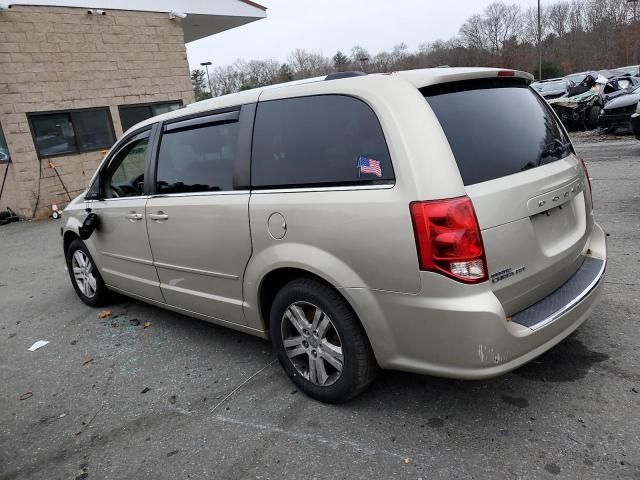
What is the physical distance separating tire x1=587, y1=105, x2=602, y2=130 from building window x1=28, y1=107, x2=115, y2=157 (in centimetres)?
1469

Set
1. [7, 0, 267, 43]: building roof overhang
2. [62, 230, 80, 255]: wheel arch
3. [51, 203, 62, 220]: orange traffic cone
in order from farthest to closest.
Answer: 1. [7, 0, 267, 43]: building roof overhang
2. [51, 203, 62, 220]: orange traffic cone
3. [62, 230, 80, 255]: wheel arch

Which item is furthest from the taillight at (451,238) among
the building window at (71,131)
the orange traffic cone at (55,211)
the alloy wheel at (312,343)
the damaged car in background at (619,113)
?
the damaged car in background at (619,113)

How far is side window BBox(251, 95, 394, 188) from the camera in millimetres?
2547

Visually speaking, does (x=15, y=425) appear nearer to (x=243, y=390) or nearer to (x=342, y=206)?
(x=243, y=390)

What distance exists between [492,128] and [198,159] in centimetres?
195

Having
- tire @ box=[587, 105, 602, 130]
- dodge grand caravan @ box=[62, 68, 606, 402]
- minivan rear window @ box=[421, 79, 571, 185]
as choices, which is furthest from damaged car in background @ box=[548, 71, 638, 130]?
dodge grand caravan @ box=[62, 68, 606, 402]

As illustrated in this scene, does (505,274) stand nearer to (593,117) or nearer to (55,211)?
(55,211)

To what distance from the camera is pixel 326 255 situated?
266 cm

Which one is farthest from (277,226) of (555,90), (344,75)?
(555,90)

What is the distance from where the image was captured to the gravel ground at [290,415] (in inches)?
96.2

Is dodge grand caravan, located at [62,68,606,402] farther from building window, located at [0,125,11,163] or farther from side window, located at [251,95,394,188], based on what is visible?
building window, located at [0,125,11,163]

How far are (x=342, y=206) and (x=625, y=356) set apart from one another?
6.62 ft

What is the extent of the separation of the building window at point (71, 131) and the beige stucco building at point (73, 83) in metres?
0.02

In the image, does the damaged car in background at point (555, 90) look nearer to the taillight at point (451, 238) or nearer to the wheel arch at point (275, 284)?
the wheel arch at point (275, 284)
